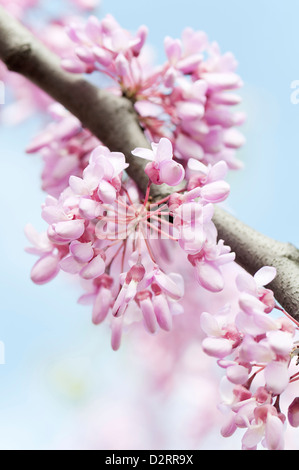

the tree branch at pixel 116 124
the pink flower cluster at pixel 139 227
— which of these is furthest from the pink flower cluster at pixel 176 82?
the pink flower cluster at pixel 139 227

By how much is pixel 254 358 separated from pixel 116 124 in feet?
1.93

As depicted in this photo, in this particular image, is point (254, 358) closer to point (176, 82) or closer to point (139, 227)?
point (139, 227)

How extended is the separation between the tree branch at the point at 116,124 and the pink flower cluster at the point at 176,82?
0.05m

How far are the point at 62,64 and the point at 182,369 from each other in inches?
61.1

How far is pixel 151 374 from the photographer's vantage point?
248 cm

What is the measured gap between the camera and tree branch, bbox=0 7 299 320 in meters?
0.92

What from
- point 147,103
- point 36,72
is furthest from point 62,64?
point 147,103

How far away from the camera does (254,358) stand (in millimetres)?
717

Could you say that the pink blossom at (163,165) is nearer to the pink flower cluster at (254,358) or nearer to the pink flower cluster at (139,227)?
the pink flower cluster at (139,227)

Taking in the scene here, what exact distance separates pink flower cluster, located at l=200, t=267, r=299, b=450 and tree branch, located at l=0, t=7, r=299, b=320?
4.0 inches

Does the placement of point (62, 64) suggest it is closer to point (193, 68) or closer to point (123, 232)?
point (193, 68)

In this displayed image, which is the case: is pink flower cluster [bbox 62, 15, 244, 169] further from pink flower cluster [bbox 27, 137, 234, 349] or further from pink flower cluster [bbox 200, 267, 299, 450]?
pink flower cluster [bbox 200, 267, 299, 450]

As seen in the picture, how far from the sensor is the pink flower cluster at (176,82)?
3.80ft

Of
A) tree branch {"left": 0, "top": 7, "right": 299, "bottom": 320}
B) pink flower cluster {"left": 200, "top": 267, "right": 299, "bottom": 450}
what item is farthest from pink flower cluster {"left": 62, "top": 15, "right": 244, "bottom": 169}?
pink flower cluster {"left": 200, "top": 267, "right": 299, "bottom": 450}
